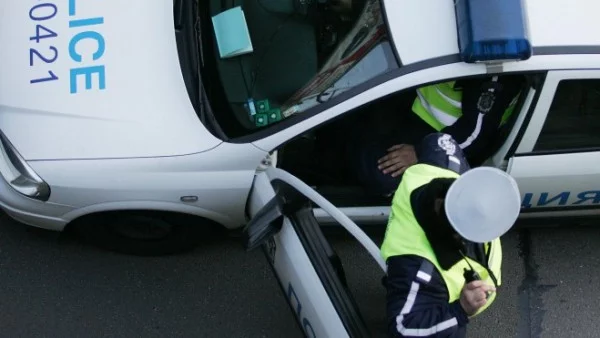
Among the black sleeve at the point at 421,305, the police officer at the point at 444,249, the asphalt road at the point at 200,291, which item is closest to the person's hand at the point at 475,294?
the police officer at the point at 444,249

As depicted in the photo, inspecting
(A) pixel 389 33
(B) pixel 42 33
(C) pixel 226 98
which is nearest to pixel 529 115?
(A) pixel 389 33

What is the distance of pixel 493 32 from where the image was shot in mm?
3131

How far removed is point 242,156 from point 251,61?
0.49 m

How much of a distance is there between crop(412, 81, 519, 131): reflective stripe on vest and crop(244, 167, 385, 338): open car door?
2.50 feet

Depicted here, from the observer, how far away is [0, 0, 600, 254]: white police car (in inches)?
130

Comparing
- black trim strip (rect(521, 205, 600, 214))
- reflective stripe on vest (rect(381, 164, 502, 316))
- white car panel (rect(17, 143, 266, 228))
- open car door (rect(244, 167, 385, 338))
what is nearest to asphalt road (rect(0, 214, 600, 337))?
black trim strip (rect(521, 205, 600, 214))

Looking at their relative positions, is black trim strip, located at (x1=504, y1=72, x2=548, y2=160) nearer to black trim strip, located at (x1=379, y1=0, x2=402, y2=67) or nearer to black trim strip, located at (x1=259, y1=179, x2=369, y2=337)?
black trim strip, located at (x1=379, y1=0, x2=402, y2=67)

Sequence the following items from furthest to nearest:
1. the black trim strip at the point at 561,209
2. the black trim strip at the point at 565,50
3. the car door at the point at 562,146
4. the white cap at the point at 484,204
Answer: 1. the black trim strip at the point at 561,209
2. the car door at the point at 562,146
3. the black trim strip at the point at 565,50
4. the white cap at the point at 484,204

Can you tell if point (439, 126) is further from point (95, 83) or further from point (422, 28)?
point (95, 83)

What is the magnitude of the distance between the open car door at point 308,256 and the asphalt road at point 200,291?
80 cm

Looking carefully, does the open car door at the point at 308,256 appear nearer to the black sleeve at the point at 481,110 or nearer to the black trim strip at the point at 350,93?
the black trim strip at the point at 350,93

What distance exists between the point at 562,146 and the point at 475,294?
1273 mm

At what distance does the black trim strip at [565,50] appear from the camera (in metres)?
3.22

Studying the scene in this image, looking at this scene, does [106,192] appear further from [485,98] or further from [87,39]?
[485,98]
